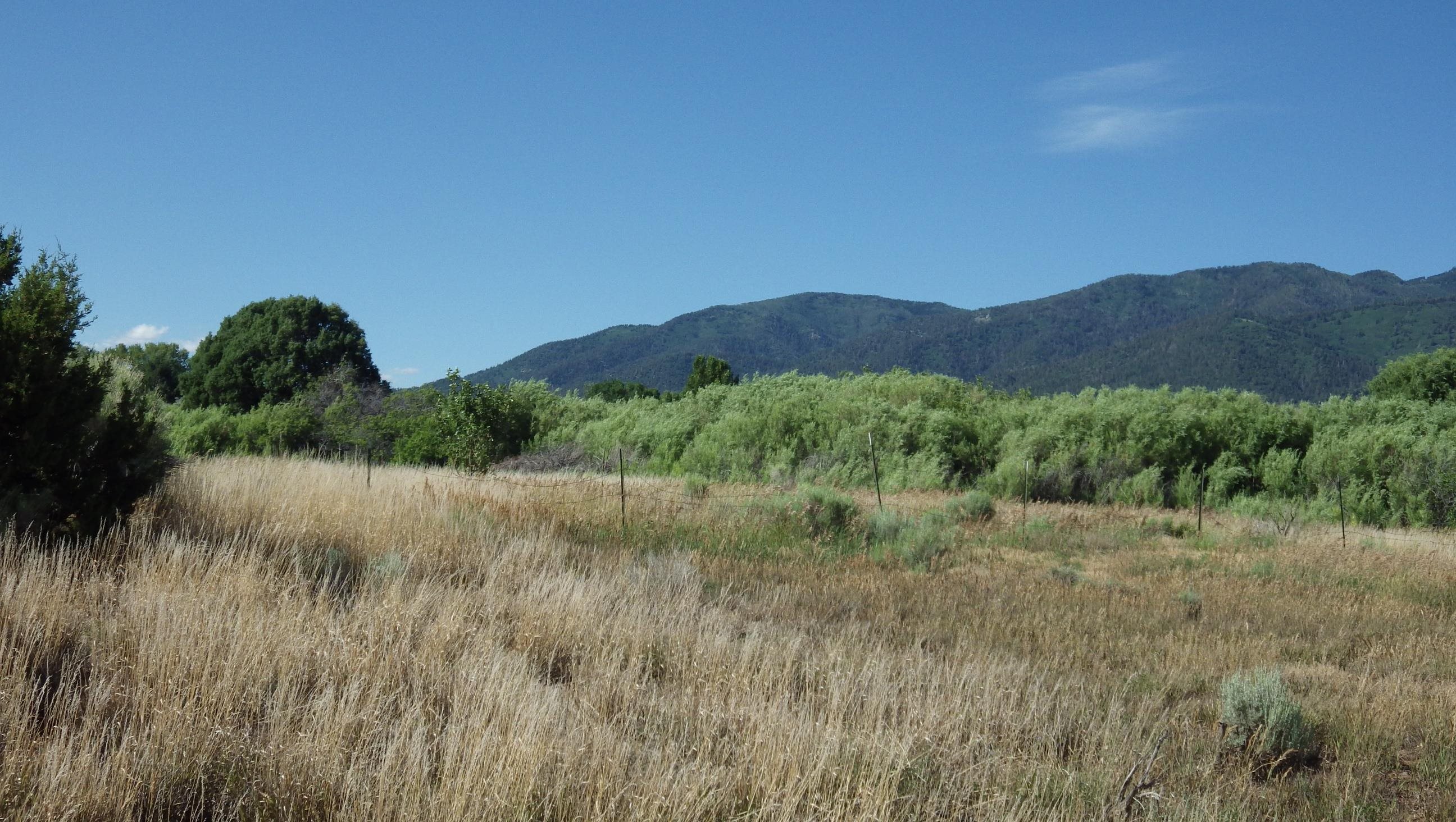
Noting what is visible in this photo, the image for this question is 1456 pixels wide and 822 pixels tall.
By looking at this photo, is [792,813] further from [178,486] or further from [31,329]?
[178,486]

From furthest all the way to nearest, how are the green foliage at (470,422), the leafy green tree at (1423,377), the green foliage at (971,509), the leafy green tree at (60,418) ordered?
Result: the leafy green tree at (1423,377), the green foliage at (470,422), the green foliage at (971,509), the leafy green tree at (60,418)

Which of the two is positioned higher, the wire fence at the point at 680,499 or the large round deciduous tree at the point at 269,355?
the large round deciduous tree at the point at 269,355

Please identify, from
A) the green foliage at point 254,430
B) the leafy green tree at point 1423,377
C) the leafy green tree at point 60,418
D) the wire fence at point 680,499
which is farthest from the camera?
the leafy green tree at point 1423,377

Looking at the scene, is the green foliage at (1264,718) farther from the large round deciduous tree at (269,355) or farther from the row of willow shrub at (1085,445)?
the large round deciduous tree at (269,355)

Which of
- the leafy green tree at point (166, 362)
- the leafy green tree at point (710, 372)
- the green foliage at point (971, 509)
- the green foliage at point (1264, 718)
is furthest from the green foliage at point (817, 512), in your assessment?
the leafy green tree at point (166, 362)

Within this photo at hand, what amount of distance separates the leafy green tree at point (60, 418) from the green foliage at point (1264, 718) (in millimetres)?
7975

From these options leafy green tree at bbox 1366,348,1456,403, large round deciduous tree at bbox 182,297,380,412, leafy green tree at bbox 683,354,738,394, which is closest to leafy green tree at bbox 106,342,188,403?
large round deciduous tree at bbox 182,297,380,412

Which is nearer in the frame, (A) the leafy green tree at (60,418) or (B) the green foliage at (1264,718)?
(B) the green foliage at (1264,718)

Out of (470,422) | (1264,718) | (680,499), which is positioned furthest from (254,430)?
(1264,718)

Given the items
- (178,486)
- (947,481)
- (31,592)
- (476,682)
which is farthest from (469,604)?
(947,481)

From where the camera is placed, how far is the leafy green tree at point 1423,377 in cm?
3494

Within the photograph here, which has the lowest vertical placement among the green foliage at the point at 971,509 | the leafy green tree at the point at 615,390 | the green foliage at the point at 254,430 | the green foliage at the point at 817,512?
the green foliage at the point at 971,509

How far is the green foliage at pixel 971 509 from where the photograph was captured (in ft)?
55.8

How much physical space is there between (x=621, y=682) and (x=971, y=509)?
43.9 feet
